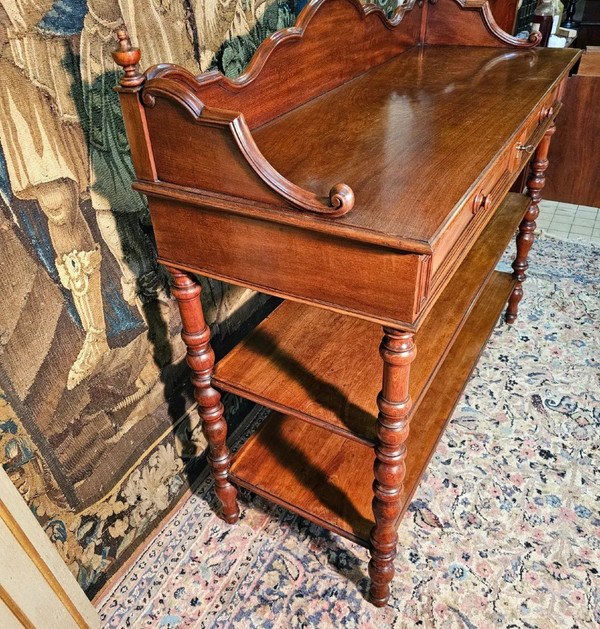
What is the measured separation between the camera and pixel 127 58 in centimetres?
102

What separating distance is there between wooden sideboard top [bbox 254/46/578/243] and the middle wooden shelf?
20.8 inches

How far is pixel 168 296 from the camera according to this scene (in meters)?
1.66

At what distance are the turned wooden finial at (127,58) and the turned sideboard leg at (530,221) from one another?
1.69 metres

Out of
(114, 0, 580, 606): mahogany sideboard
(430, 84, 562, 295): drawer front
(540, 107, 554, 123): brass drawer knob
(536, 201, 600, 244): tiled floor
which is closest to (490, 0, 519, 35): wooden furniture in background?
(114, 0, 580, 606): mahogany sideboard

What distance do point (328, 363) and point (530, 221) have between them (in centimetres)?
145

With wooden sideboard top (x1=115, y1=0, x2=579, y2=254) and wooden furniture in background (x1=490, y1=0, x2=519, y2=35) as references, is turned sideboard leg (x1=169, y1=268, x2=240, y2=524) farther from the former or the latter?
wooden furniture in background (x1=490, y1=0, x2=519, y2=35)

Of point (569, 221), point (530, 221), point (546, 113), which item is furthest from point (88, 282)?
point (569, 221)

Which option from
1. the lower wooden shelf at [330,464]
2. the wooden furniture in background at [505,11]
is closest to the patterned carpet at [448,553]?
the lower wooden shelf at [330,464]

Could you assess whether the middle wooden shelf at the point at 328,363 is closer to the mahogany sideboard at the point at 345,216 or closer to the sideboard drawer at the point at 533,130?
the mahogany sideboard at the point at 345,216

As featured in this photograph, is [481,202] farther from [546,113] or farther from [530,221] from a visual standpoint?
[530,221]

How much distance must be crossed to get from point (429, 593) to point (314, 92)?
1551 mm

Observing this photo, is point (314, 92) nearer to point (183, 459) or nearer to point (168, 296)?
point (168, 296)

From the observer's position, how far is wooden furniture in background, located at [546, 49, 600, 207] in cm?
303

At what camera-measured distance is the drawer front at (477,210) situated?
3.64 ft
